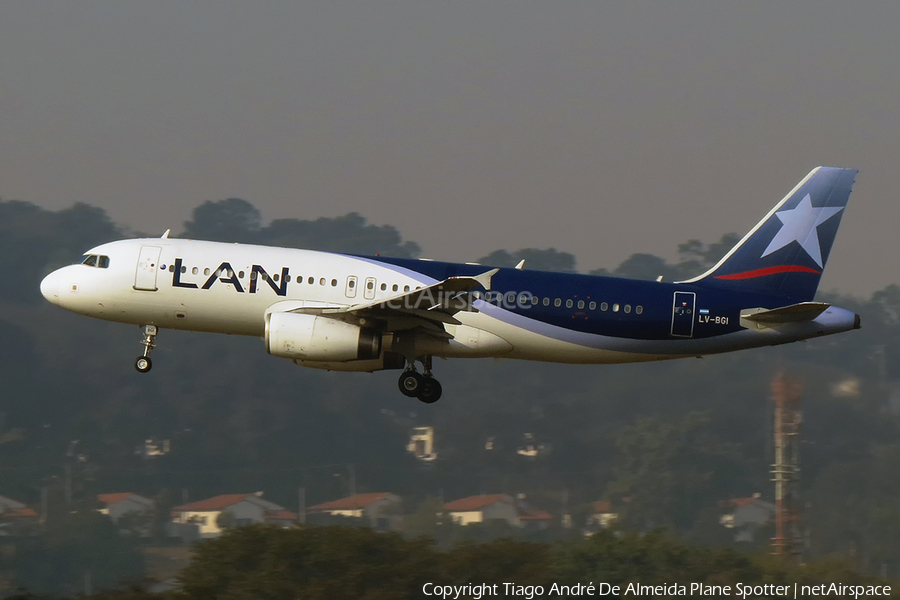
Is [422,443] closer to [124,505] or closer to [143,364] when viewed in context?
[124,505]

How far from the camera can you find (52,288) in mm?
38969

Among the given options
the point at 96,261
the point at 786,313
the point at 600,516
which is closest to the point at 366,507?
the point at 600,516

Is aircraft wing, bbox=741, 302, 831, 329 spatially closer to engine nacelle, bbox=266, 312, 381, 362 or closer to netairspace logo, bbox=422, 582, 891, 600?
engine nacelle, bbox=266, 312, 381, 362

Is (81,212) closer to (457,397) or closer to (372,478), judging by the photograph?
(457,397)

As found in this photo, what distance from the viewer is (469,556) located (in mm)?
52219

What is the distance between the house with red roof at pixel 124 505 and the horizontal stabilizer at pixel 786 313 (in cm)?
5675

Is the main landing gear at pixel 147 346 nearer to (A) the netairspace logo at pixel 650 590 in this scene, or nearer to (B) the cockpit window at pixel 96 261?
(B) the cockpit window at pixel 96 261

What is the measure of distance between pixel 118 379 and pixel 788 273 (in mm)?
90314

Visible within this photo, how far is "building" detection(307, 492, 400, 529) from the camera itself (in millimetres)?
76812

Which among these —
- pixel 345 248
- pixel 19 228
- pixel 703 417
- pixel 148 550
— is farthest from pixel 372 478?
pixel 19 228

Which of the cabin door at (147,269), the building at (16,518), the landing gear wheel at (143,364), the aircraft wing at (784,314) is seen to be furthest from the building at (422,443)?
the aircraft wing at (784,314)

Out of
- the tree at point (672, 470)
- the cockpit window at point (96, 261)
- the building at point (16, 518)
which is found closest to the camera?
the cockpit window at point (96, 261)

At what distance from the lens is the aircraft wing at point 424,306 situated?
111 feet

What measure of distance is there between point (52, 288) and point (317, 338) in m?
9.80
